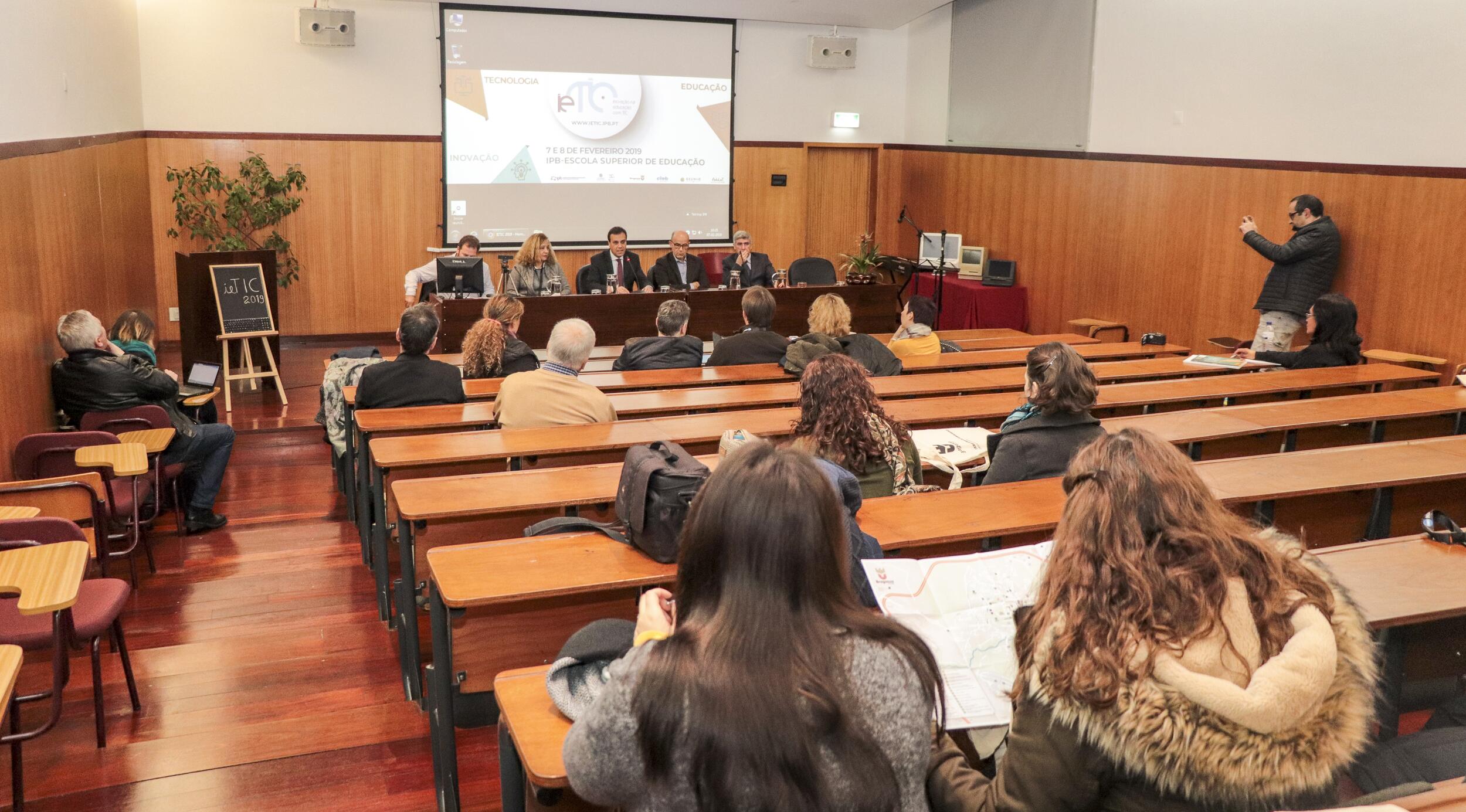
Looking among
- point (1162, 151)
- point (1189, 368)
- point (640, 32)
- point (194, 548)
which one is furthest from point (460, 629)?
point (640, 32)

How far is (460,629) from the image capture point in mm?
2758

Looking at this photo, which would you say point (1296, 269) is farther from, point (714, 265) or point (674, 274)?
point (714, 265)

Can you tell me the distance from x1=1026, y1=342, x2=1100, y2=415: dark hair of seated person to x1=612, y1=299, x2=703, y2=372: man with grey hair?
293cm

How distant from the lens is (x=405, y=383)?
4.91 meters

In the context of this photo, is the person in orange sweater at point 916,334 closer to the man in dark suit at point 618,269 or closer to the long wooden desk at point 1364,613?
the man in dark suit at point 618,269

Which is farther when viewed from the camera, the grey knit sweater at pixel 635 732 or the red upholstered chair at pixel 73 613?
the red upholstered chair at pixel 73 613

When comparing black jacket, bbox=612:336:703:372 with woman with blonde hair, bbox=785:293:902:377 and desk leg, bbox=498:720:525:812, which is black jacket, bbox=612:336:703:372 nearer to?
woman with blonde hair, bbox=785:293:902:377

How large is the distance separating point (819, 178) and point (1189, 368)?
23.3 ft

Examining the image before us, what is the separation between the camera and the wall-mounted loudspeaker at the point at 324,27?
10.1 meters

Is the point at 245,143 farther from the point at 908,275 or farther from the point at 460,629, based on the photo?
the point at 460,629

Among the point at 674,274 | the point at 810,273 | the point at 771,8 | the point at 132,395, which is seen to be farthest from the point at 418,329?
the point at 771,8

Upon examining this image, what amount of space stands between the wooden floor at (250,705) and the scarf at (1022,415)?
2060mm

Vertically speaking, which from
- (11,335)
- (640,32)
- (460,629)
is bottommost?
(460,629)

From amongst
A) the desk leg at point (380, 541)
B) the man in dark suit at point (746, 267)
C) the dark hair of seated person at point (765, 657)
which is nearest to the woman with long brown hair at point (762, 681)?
the dark hair of seated person at point (765, 657)
